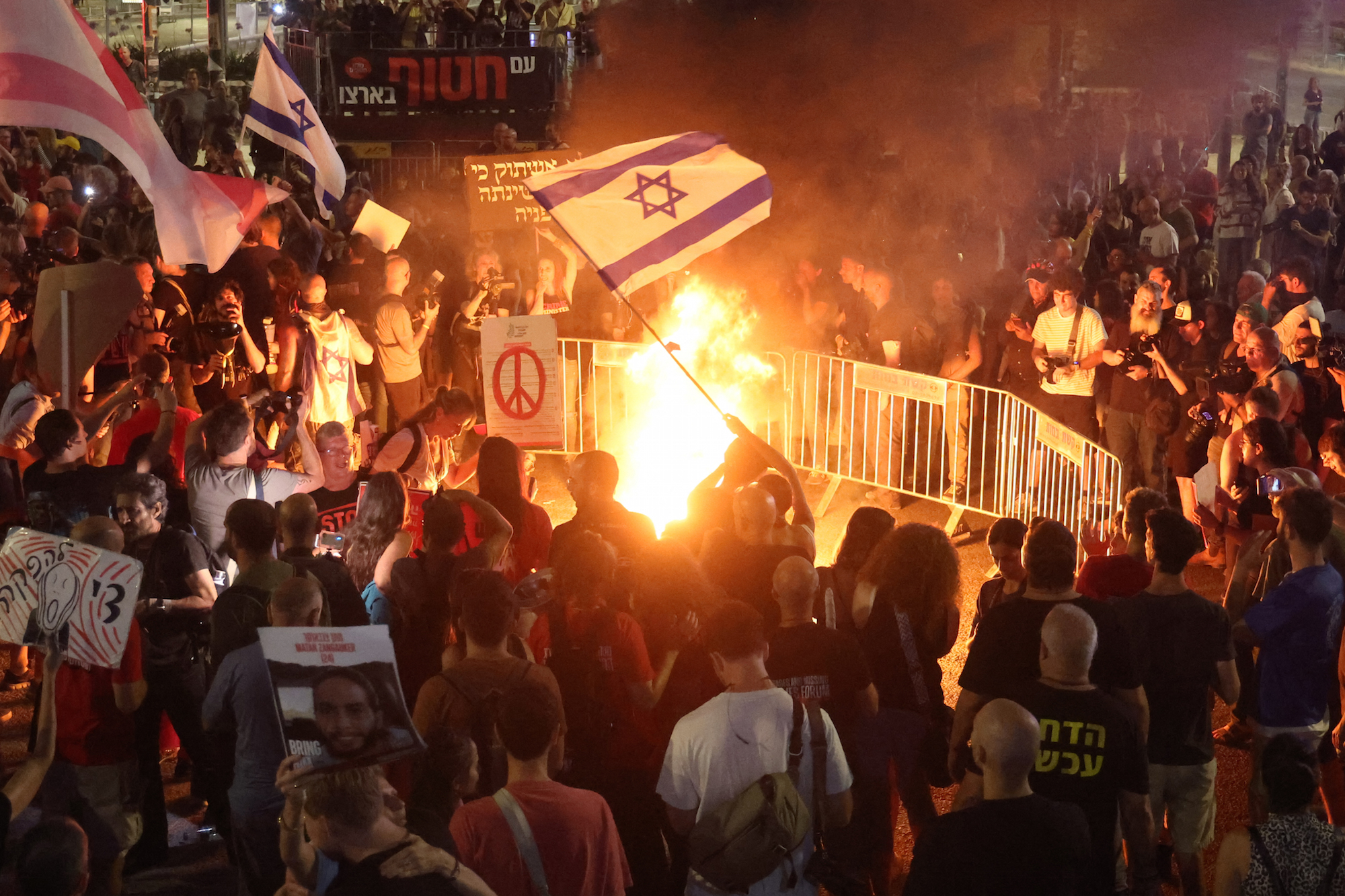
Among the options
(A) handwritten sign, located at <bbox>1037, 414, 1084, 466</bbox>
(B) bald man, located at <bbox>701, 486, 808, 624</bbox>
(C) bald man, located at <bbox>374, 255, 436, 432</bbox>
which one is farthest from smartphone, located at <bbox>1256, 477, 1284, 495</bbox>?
(C) bald man, located at <bbox>374, 255, 436, 432</bbox>

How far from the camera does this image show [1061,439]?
9594 mm

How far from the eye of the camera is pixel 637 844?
5270 mm

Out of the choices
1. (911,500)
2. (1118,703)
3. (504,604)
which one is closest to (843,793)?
(1118,703)

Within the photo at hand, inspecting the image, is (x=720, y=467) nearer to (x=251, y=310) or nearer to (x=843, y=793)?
(x=843, y=793)

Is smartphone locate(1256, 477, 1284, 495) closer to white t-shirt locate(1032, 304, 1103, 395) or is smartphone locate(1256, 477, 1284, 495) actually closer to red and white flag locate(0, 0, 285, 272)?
white t-shirt locate(1032, 304, 1103, 395)

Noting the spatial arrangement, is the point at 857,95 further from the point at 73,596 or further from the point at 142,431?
the point at 73,596

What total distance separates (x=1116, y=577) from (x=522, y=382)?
445 cm

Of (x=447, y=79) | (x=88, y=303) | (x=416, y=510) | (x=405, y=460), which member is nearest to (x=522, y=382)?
(x=405, y=460)

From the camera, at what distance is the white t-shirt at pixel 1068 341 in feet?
34.6

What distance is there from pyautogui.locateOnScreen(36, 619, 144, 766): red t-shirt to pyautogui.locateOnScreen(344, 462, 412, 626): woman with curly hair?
101 centimetres

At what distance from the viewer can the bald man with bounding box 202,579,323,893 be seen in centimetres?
485

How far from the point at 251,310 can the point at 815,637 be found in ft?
26.0

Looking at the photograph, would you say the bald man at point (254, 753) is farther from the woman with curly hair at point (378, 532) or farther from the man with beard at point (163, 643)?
the woman with curly hair at point (378, 532)

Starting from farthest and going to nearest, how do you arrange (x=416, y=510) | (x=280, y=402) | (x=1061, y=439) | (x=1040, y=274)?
(x=1040, y=274) < (x=1061, y=439) < (x=280, y=402) < (x=416, y=510)
